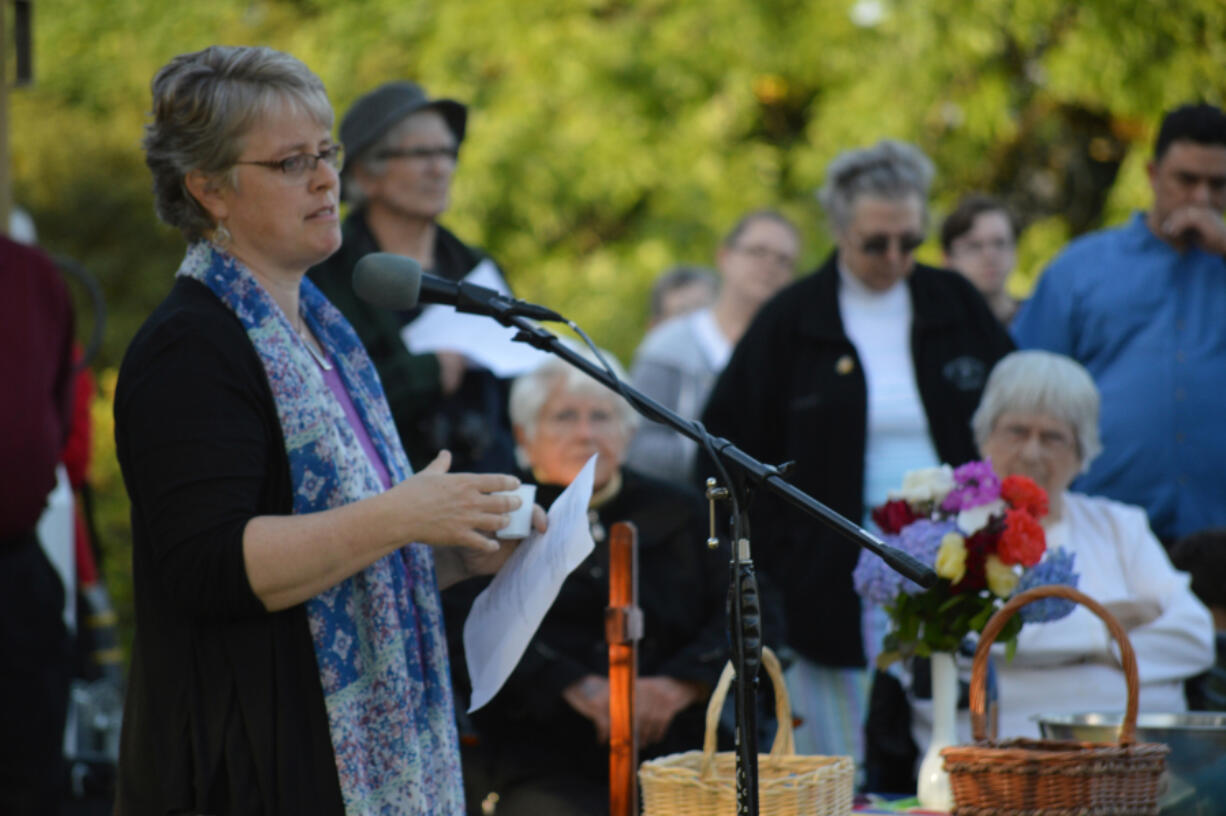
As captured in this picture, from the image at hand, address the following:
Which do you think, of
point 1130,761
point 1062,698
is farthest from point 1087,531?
point 1130,761

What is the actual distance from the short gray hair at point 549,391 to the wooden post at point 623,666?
1356mm

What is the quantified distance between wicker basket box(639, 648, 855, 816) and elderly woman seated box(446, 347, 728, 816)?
3.36 ft

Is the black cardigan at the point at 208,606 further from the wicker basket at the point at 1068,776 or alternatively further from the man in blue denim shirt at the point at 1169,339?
the man in blue denim shirt at the point at 1169,339

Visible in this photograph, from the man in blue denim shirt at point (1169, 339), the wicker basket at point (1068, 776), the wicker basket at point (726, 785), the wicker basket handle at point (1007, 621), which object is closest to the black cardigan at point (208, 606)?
the wicker basket at point (726, 785)

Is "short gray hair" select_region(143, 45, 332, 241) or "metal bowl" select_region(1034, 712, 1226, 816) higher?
"short gray hair" select_region(143, 45, 332, 241)

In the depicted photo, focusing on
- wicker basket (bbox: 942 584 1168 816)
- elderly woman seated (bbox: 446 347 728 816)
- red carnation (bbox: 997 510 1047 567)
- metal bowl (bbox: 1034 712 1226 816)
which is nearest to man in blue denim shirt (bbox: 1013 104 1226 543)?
elderly woman seated (bbox: 446 347 728 816)

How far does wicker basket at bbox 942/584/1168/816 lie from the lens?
264 cm

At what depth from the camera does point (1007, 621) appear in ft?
9.86

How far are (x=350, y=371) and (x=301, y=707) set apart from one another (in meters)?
0.55

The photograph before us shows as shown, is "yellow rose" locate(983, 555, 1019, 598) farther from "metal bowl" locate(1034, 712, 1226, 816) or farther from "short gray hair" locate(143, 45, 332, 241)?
"short gray hair" locate(143, 45, 332, 241)

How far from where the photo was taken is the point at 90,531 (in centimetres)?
643

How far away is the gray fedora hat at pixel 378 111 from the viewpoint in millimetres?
4168

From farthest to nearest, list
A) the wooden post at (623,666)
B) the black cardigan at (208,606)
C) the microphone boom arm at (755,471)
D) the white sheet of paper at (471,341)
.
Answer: the white sheet of paper at (471,341), the wooden post at (623,666), the microphone boom arm at (755,471), the black cardigan at (208,606)

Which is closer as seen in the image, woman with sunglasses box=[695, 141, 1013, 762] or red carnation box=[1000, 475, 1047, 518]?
red carnation box=[1000, 475, 1047, 518]
